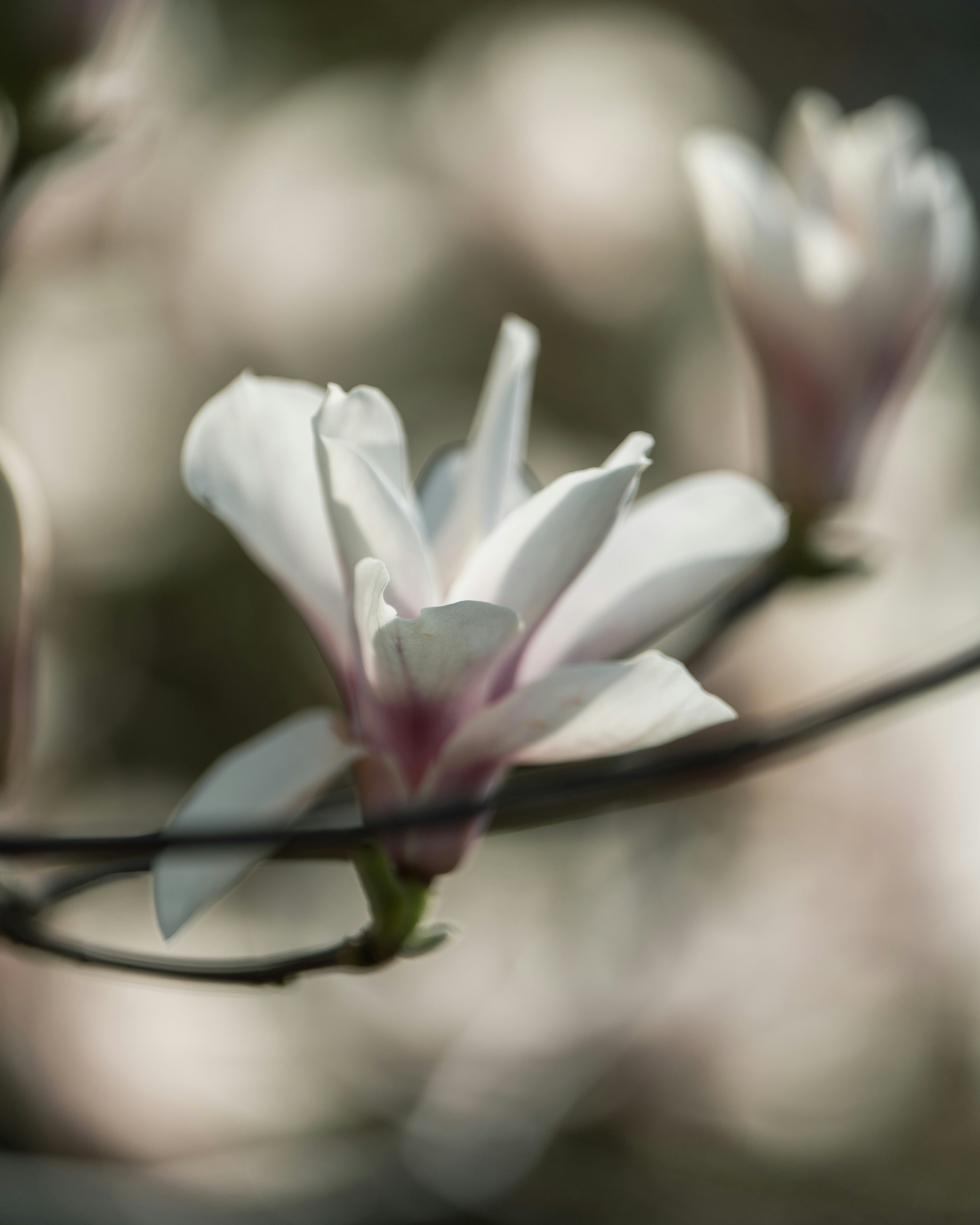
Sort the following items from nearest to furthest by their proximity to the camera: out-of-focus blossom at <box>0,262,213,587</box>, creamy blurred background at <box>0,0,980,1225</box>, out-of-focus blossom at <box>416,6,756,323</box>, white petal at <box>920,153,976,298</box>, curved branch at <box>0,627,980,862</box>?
curved branch at <box>0,627,980,862</box> < white petal at <box>920,153,976,298</box> < creamy blurred background at <box>0,0,980,1225</box> < out-of-focus blossom at <box>0,262,213,587</box> < out-of-focus blossom at <box>416,6,756,323</box>

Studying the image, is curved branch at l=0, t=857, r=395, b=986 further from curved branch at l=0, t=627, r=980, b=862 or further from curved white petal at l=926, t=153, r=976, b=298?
curved white petal at l=926, t=153, r=976, b=298

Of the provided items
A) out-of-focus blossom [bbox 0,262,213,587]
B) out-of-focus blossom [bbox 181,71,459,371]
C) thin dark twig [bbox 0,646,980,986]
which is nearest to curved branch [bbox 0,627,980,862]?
thin dark twig [bbox 0,646,980,986]

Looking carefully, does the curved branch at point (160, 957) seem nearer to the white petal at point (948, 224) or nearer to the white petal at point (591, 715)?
the white petal at point (591, 715)

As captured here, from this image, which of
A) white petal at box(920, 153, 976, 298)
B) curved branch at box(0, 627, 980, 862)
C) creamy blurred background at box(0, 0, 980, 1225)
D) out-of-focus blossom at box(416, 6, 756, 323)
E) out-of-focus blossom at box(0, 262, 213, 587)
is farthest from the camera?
out-of-focus blossom at box(416, 6, 756, 323)

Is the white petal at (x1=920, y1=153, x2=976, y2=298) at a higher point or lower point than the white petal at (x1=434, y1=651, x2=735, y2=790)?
higher

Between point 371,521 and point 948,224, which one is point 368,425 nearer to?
point 371,521
